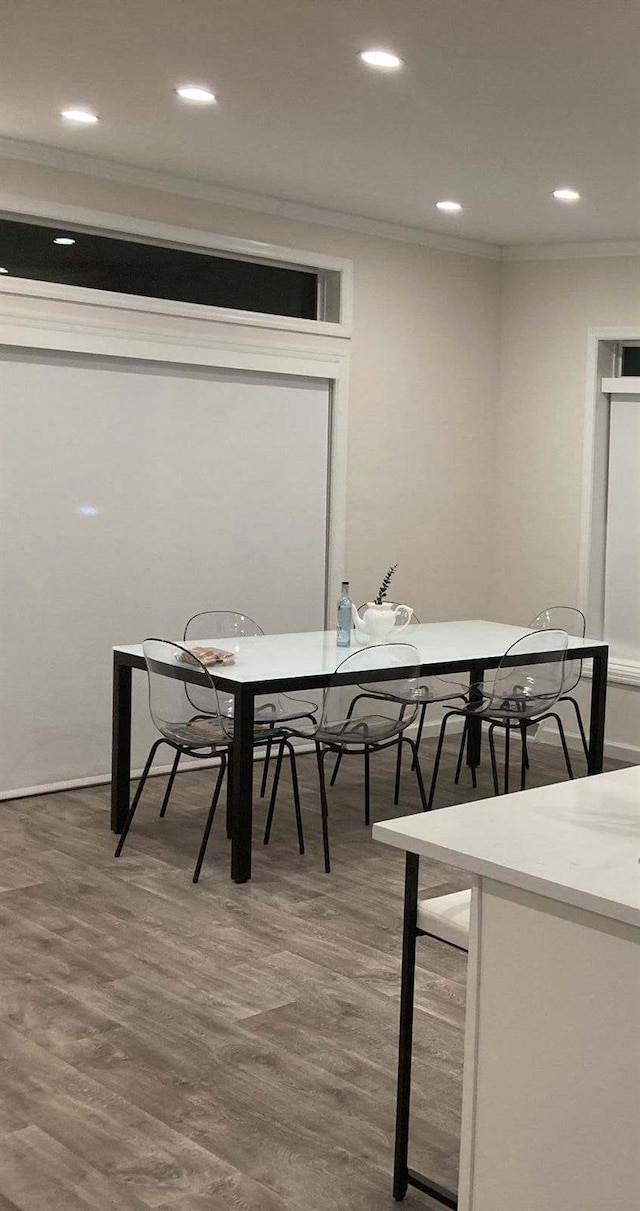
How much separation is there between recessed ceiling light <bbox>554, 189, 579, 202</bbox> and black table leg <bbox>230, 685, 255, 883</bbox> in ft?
9.23

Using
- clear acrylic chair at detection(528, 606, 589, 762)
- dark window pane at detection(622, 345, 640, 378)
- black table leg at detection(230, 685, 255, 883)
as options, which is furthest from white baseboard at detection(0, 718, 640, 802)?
dark window pane at detection(622, 345, 640, 378)

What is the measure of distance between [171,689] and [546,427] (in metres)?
3.43

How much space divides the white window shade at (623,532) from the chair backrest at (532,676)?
1508 millimetres

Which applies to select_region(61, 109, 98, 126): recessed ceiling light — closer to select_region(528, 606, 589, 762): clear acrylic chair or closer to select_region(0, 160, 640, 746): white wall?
select_region(0, 160, 640, 746): white wall

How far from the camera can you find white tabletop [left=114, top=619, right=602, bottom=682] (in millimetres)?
4840

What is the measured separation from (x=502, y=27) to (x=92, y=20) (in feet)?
3.87

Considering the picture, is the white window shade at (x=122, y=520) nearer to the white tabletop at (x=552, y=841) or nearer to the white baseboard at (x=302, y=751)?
the white baseboard at (x=302, y=751)

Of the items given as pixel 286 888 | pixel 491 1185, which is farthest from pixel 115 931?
pixel 491 1185

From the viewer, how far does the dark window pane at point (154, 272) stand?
555 centimetres

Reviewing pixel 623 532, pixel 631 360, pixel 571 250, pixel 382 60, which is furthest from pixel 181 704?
pixel 571 250

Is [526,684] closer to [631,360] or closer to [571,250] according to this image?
[631,360]

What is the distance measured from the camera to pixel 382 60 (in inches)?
156

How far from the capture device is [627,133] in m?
4.70

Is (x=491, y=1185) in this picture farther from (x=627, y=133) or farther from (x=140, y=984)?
(x=627, y=133)
